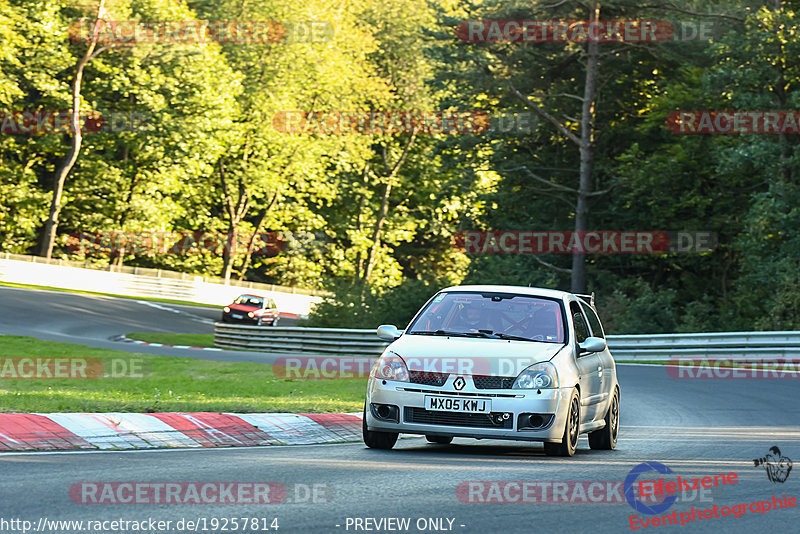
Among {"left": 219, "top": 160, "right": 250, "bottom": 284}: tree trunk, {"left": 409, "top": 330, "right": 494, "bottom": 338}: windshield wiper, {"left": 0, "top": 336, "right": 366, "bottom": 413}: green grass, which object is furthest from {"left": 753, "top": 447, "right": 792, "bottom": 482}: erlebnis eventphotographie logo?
{"left": 219, "top": 160, "right": 250, "bottom": 284}: tree trunk

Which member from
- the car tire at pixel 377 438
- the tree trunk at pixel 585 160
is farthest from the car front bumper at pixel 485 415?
the tree trunk at pixel 585 160

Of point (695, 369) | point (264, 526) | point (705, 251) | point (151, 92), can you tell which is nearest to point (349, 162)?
point (151, 92)

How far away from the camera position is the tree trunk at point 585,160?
128 feet

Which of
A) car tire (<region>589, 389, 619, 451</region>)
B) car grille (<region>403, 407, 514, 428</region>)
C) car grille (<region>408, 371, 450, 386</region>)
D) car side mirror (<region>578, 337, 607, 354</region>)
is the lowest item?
car tire (<region>589, 389, 619, 451</region>)

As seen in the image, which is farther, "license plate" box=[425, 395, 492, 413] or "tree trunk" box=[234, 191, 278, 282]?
"tree trunk" box=[234, 191, 278, 282]

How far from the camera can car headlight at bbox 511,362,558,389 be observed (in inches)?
386

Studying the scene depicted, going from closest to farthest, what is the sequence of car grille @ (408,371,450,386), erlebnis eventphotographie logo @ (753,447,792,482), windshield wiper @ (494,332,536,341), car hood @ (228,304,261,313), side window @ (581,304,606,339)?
erlebnis eventphotographie logo @ (753,447,792,482) < car grille @ (408,371,450,386) < windshield wiper @ (494,332,536,341) < side window @ (581,304,606,339) < car hood @ (228,304,261,313)

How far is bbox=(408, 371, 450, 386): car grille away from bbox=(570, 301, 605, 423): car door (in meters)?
1.41

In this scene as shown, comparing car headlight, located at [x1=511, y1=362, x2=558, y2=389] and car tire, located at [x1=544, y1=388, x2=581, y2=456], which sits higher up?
car headlight, located at [x1=511, y1=362, x2=558, y2=389]

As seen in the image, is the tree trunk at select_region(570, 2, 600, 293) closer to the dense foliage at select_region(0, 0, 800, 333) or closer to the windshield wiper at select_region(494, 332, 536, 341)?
the dense foliage at select_region(0, 0, 800, 333)

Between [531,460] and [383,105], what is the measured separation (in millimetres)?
60379

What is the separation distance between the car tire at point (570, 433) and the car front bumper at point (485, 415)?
4.3 inches

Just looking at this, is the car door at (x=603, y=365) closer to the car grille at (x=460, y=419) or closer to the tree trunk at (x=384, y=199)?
the car grille at (x=460, y=419)

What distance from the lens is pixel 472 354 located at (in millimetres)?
9961
